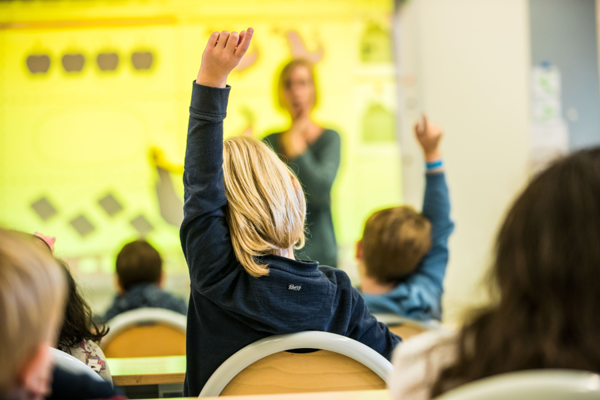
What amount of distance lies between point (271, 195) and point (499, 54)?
2.67m

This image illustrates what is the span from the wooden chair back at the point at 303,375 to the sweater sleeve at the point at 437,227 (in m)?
0.73

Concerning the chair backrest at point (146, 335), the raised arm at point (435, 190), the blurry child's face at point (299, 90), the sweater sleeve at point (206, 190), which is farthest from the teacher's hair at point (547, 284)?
the blurry child's face at point (299, 90)

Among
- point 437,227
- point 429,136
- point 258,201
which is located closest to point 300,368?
point 258,201

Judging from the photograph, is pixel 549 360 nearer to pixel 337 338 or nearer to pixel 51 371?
pixel 337 338

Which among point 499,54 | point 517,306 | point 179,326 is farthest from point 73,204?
point 517,306

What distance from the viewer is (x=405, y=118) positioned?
3148 mm

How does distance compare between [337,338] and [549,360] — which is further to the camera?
[337,338]

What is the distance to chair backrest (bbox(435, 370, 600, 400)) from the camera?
41 centimetres

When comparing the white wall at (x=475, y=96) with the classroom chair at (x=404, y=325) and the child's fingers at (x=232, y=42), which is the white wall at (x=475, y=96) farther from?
the child's fingers at (x=232, y=42)

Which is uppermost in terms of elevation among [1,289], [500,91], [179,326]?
[500,91]

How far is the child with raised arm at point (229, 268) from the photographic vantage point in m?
0.91

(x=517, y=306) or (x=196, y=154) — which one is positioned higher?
(x=196, y=154)

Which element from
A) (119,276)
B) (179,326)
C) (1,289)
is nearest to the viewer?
(1,289)

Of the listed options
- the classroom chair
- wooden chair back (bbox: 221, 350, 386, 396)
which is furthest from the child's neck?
wooden chair back (bbox: 221, 350, 386, 396)
